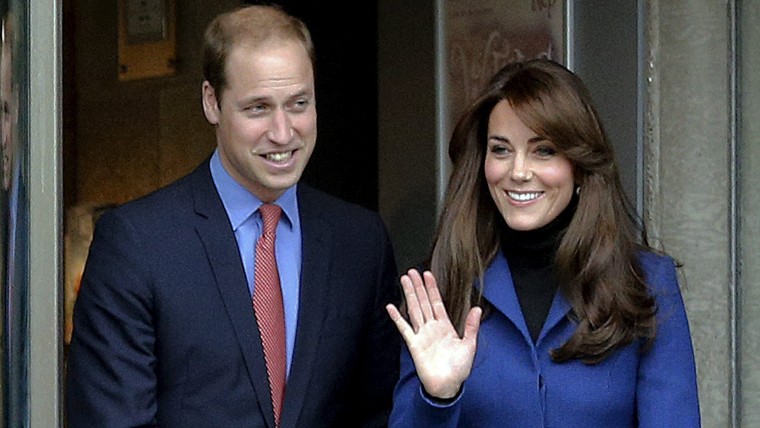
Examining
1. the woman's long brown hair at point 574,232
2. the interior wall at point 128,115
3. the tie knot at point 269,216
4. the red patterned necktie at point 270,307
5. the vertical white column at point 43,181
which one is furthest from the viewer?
the interior wall at point 128,115

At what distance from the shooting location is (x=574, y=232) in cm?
395

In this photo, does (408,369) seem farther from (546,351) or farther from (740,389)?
(740,389)

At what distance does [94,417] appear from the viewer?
12.6ft

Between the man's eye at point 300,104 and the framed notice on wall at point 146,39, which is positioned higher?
the framed notice on wall at point 146,39

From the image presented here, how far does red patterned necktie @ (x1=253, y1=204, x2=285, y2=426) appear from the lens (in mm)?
3963

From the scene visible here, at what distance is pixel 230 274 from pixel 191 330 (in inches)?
7.1

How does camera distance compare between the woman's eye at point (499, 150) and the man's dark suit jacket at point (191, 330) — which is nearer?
the man's dark suit jacket at point (191, 330)

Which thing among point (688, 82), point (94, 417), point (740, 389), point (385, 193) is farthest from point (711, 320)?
point (94, 417)

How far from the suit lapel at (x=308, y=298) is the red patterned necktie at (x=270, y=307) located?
0.03 metres

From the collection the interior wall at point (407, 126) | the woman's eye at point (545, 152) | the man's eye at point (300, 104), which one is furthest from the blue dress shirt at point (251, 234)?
the interior wall at point (407, 126)

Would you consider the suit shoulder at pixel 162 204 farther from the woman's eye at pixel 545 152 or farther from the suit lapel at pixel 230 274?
the woman's eye at pixel 545 152

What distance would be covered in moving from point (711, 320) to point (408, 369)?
Answer: 6.16ft

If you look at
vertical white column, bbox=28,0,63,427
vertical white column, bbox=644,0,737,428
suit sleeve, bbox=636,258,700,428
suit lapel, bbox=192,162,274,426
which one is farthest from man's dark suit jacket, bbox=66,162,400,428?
vertical white column, bbox=644,0,737,428

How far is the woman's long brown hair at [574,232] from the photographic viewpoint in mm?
3861
